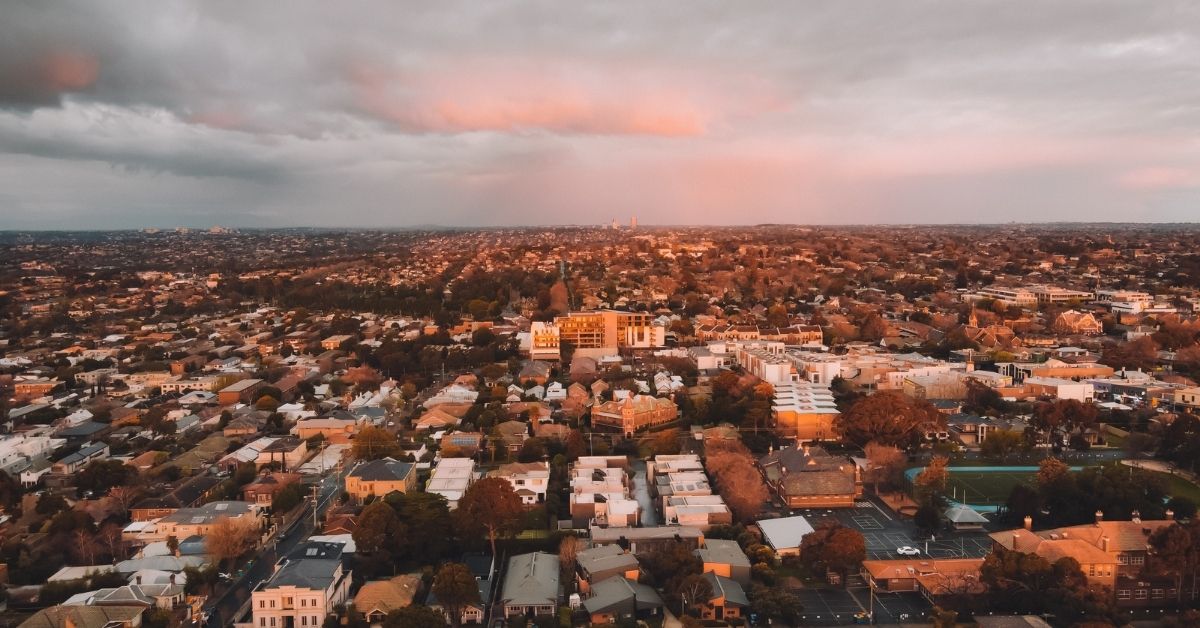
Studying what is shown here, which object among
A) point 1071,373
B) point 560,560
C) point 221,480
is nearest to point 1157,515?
point 560,560

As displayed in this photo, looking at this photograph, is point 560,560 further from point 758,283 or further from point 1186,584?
point 758,283

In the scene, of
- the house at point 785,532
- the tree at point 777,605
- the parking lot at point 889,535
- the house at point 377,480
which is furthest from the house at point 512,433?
the tree at point 777,605

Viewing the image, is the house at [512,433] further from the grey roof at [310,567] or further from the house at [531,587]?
the grey roof at [310,567]

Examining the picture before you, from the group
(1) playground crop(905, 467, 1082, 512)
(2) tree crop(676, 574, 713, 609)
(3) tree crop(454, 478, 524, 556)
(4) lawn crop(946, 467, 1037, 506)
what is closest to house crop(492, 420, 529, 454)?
(3) tree crop(454, 478, 524, 556)

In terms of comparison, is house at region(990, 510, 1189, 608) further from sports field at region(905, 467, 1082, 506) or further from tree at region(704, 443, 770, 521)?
tree at region(704, 443, 770, 521)

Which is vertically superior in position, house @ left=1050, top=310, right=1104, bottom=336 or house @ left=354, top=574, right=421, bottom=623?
house @ left=1050, top=310, right=1104, bottom=336

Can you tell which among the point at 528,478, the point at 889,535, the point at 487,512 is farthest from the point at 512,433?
the point at 889,535

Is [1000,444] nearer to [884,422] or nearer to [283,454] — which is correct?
[884,422]

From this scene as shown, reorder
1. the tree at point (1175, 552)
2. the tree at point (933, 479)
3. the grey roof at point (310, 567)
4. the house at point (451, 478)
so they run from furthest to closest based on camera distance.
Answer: the house at point (451, 478)
the tree at point (933, 479)
the grey roof at point (310, 567)
the tree at point (1175, 552)
